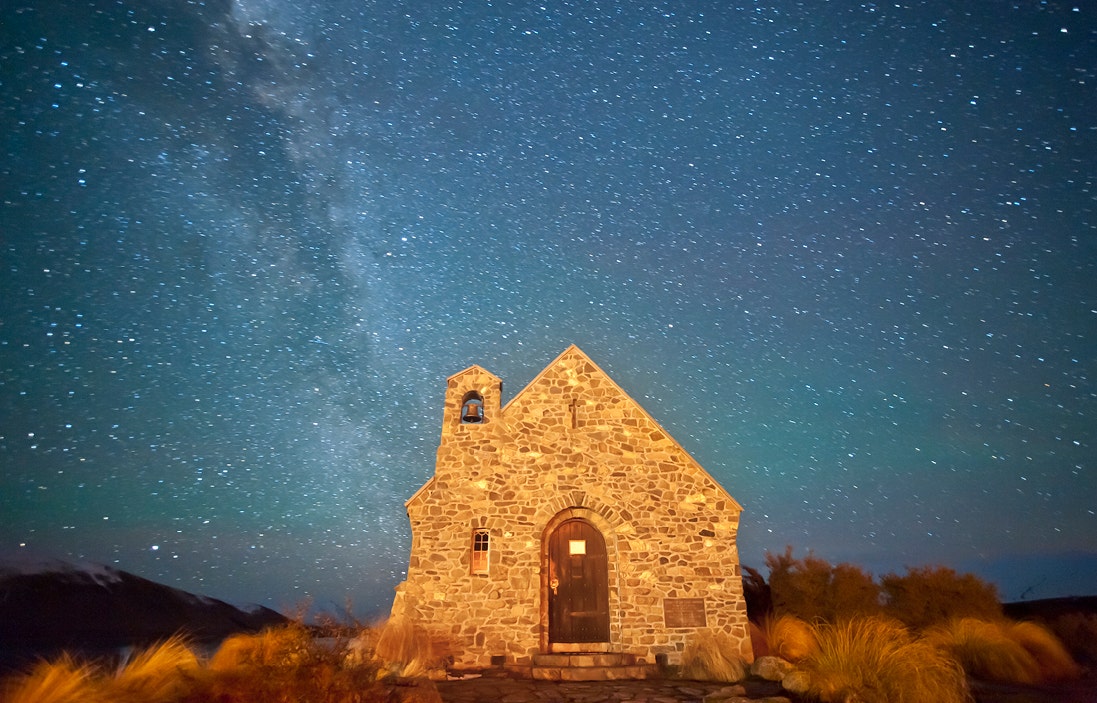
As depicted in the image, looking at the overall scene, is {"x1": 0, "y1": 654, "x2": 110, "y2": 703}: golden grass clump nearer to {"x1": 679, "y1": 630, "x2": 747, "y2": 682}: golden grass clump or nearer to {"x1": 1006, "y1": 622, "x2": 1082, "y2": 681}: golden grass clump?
{"x1": 679, "y1": 630, "x2": 747, "y2": 682}: golden grass clump

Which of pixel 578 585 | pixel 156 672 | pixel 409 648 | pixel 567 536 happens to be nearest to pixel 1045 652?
pixel 578 585

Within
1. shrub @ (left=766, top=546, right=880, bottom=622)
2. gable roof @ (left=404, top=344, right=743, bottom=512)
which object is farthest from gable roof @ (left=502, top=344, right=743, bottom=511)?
shrub @ (left=766, top=546, right=880, bottom=622)

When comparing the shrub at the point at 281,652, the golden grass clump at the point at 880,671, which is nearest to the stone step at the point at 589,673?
the golden grass clump at the point at 880,671

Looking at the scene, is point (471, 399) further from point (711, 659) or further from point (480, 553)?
point (711, 659)

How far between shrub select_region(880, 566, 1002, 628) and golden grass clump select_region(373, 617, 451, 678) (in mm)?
13203

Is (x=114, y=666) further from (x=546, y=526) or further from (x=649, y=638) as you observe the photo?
(x=649, y=638)

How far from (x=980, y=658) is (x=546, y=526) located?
9457 mm

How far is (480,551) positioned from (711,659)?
5.61m

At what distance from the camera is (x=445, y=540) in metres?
13.5

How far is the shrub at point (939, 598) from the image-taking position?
54.0ft

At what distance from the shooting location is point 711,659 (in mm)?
11867

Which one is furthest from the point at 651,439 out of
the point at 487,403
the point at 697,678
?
the point at 697,678

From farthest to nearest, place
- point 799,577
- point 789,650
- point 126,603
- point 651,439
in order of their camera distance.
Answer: point 126,603, point 799,577, point 651,439, point 789,650

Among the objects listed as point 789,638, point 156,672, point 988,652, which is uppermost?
point 156,672
